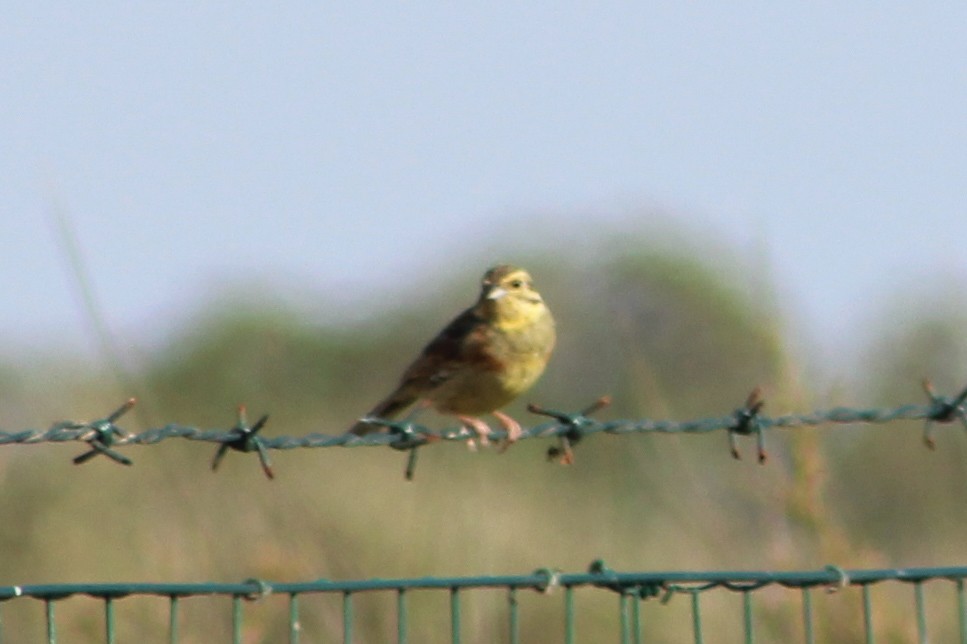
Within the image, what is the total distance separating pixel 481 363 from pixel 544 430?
2.58 meters

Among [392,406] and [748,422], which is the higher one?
[392,406]

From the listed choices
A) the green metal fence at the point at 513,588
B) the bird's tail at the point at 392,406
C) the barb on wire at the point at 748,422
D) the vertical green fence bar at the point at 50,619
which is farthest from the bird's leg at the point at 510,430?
the vertical green fence bar at the point at 50,619

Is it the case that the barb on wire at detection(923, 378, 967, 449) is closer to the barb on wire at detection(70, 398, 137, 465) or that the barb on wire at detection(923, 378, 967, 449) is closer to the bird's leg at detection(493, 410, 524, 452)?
the bird's leg at detection(493, 410, 524, 452)

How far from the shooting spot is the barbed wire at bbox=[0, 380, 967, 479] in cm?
443

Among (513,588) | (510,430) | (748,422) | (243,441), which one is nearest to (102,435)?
(243,441)

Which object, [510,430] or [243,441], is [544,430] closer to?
[243,441]

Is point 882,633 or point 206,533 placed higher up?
point 206,533

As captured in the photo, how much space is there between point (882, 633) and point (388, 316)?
3520cm

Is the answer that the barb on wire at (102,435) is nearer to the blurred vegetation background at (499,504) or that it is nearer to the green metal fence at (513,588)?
the green metal fence at (513,588)

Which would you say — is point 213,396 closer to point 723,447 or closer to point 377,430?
point 723,447

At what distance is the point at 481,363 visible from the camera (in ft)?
25.2

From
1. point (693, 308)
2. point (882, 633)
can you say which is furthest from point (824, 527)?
point (693, 308)

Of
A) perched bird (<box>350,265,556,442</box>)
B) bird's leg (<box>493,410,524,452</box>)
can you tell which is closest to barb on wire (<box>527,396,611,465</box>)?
bird's leg (<box>493,410,524,452</box>)

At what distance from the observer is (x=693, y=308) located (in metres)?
31.8
